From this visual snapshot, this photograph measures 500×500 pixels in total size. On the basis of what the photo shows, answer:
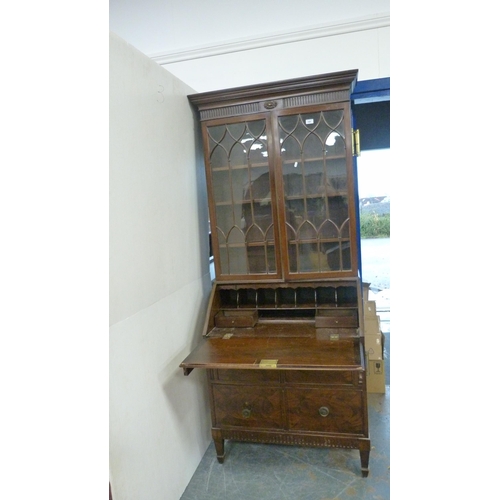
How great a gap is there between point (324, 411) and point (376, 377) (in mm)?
821

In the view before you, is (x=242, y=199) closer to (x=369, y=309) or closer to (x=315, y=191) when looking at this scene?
(x=315, y=191)

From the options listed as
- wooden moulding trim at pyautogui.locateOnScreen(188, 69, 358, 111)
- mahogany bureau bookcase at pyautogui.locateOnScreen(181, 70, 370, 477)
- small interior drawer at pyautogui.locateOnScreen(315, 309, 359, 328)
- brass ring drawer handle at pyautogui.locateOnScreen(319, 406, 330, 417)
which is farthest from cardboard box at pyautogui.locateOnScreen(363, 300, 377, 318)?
wooden moulding trim at pyautogui.locateOnScreen(188, 69, 358, 111)

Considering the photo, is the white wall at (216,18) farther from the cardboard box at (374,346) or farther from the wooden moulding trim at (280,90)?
the cardboard box at (374,346)

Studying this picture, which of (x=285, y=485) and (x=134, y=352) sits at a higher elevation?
(x=134, y=352)

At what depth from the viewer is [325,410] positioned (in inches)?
58.1

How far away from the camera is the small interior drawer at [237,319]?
1.72m

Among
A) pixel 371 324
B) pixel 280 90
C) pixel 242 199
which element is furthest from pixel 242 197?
pixel 371 324

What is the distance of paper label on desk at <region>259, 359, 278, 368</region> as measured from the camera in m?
1.32
